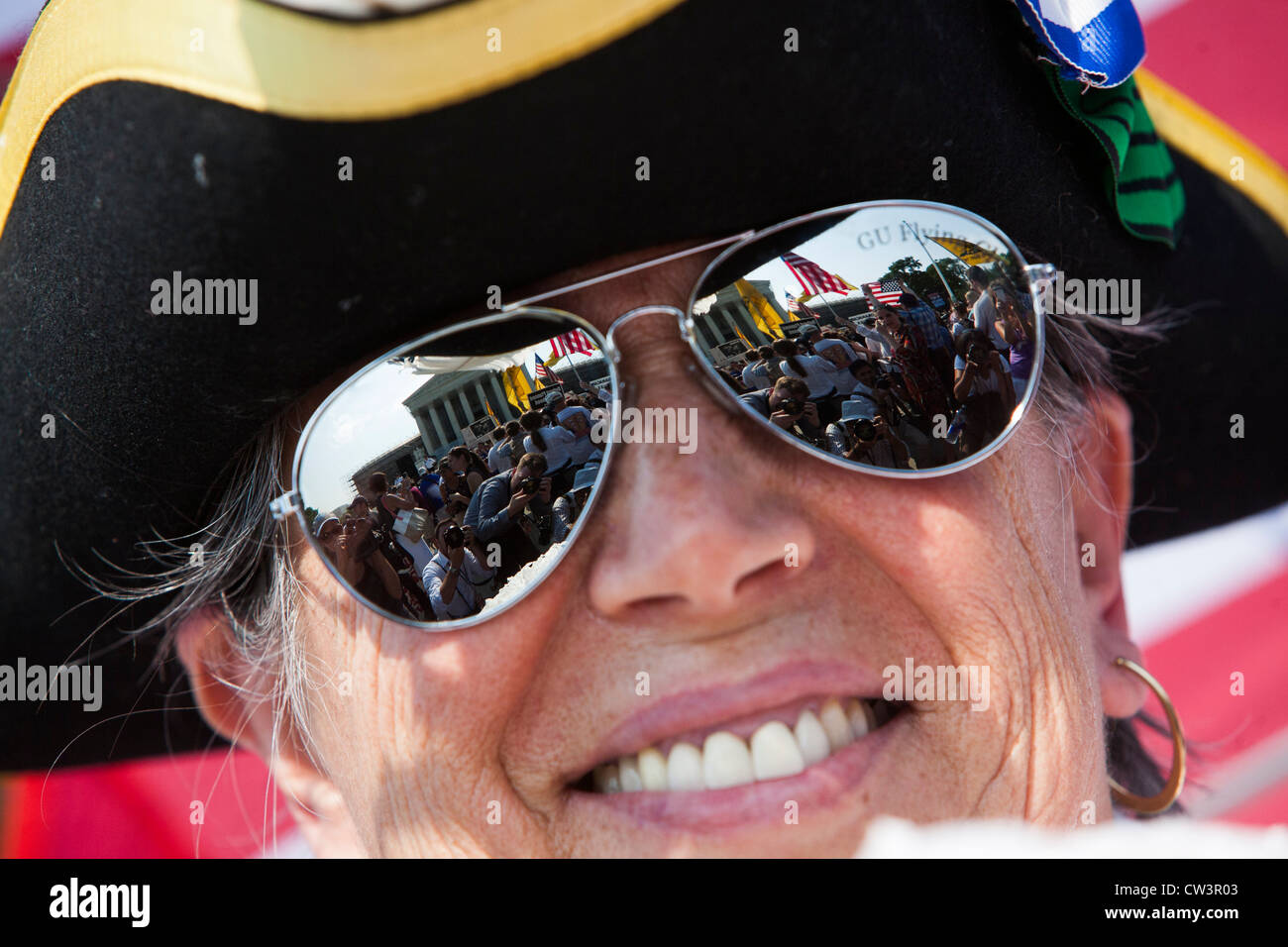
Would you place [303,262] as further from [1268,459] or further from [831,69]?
[1268,459]

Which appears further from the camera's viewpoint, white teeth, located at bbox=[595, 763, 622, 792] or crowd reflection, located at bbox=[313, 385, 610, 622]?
white teeth, located at bbox=[595, 763, 622, 792]

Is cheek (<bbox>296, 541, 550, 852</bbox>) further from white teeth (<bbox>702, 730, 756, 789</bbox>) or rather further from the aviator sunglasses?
white teeth (<bbox>702, 730, 756, 789</bbox>)

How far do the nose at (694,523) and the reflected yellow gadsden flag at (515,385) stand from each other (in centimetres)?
15

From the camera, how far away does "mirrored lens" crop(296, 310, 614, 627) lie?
1386 mm

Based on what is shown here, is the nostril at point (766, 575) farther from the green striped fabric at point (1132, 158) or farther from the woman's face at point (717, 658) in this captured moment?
the green striped fabric at point (1132, 158)

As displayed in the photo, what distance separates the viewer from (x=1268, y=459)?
2383 millimetres

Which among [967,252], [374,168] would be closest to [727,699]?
[967,252]

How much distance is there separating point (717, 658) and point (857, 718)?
0.87 ft

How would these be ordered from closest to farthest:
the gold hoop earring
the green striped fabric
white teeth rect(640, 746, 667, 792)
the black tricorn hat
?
the black tricorn hat
white teeth rect(640, 746, 667, 792)
the green striped fabric
the gold hoop earring

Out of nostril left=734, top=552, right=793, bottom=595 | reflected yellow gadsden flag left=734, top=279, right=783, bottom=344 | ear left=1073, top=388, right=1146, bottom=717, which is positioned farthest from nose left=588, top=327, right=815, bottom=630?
ear left=1073, top=388, right=1146, bottom=717

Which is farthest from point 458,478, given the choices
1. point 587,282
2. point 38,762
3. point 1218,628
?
point 1218,628

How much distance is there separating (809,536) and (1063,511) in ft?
1.75

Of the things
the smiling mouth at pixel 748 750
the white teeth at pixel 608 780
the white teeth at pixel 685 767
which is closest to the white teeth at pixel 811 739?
the smiling mouth at pixel 748 750

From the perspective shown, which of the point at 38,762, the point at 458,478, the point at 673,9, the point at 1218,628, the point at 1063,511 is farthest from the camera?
the point at 1218,628
